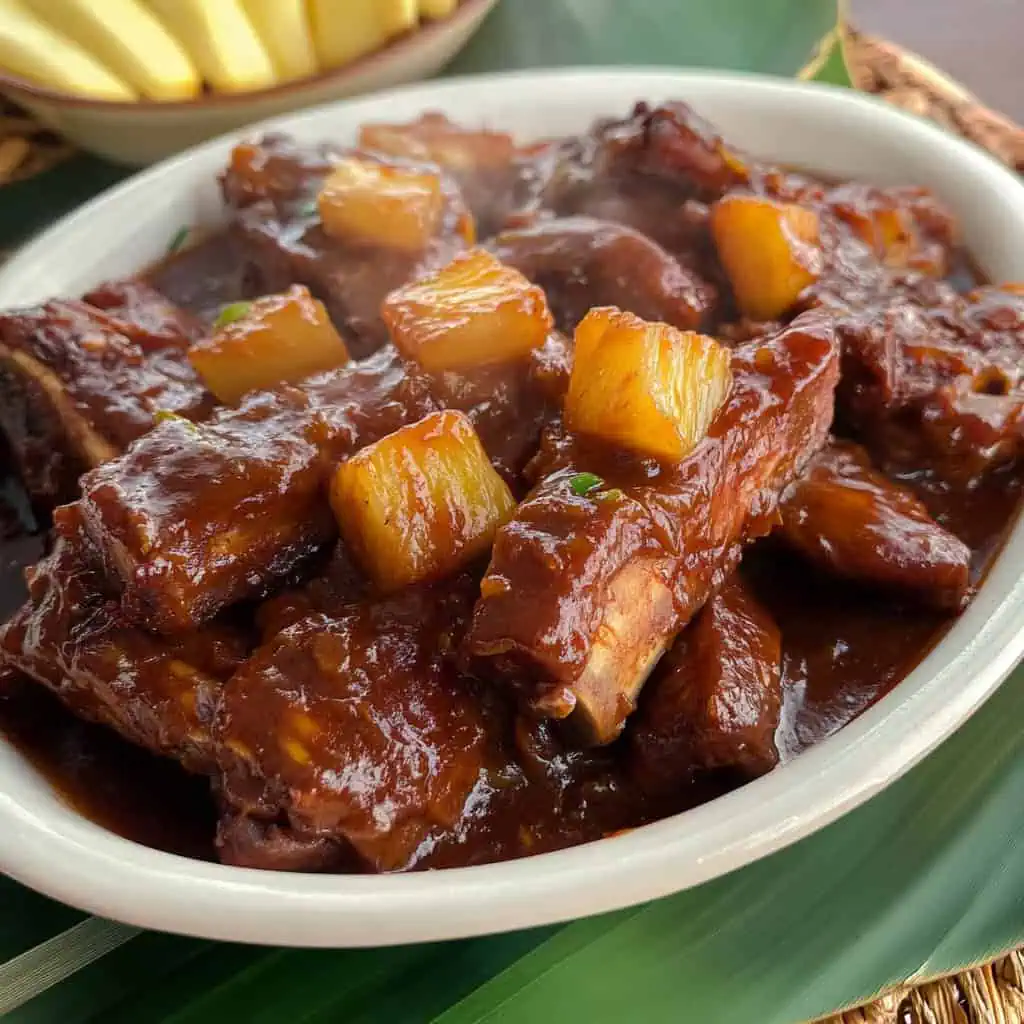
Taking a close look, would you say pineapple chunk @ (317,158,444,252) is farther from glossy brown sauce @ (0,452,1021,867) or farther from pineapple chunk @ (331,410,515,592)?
glossy brown sauce @ (0,452,1021,867)

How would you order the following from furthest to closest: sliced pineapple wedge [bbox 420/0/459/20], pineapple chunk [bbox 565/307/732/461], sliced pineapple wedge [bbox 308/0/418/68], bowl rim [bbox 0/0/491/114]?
1. sliced pineapple wedge [bbox 420/0/459/20]
2. sliced pineapple wedge [bbox 308/0/418/68]
3. bowl rim [bbox 0/0/491/114]
4. pineapple chunk [bbox 565/307/732/461]

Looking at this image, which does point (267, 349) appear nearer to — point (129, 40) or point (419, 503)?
point (419, 503)

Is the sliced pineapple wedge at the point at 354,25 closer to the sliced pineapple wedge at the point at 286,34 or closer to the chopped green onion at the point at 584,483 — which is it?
the sliced pineapple wedge at the point at 286,34

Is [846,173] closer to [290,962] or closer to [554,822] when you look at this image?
[554,822]

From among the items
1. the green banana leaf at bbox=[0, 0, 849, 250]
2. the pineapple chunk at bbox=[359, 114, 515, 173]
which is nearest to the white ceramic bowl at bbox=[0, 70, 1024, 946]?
the pineapple chunk at bbox=[359, 114, 515, 173]

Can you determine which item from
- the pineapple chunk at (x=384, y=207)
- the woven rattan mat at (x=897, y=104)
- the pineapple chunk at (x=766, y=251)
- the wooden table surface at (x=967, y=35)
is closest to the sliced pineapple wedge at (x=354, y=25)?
→ the woven rattan mat at (x=897, y=104)

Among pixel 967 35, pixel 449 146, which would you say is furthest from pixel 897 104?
pixel 967 35

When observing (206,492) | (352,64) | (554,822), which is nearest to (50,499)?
(206,492)

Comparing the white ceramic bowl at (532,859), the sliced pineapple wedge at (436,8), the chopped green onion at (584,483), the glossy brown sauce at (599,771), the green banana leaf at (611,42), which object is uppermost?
the sliced pineapple wedge at (436,8)
